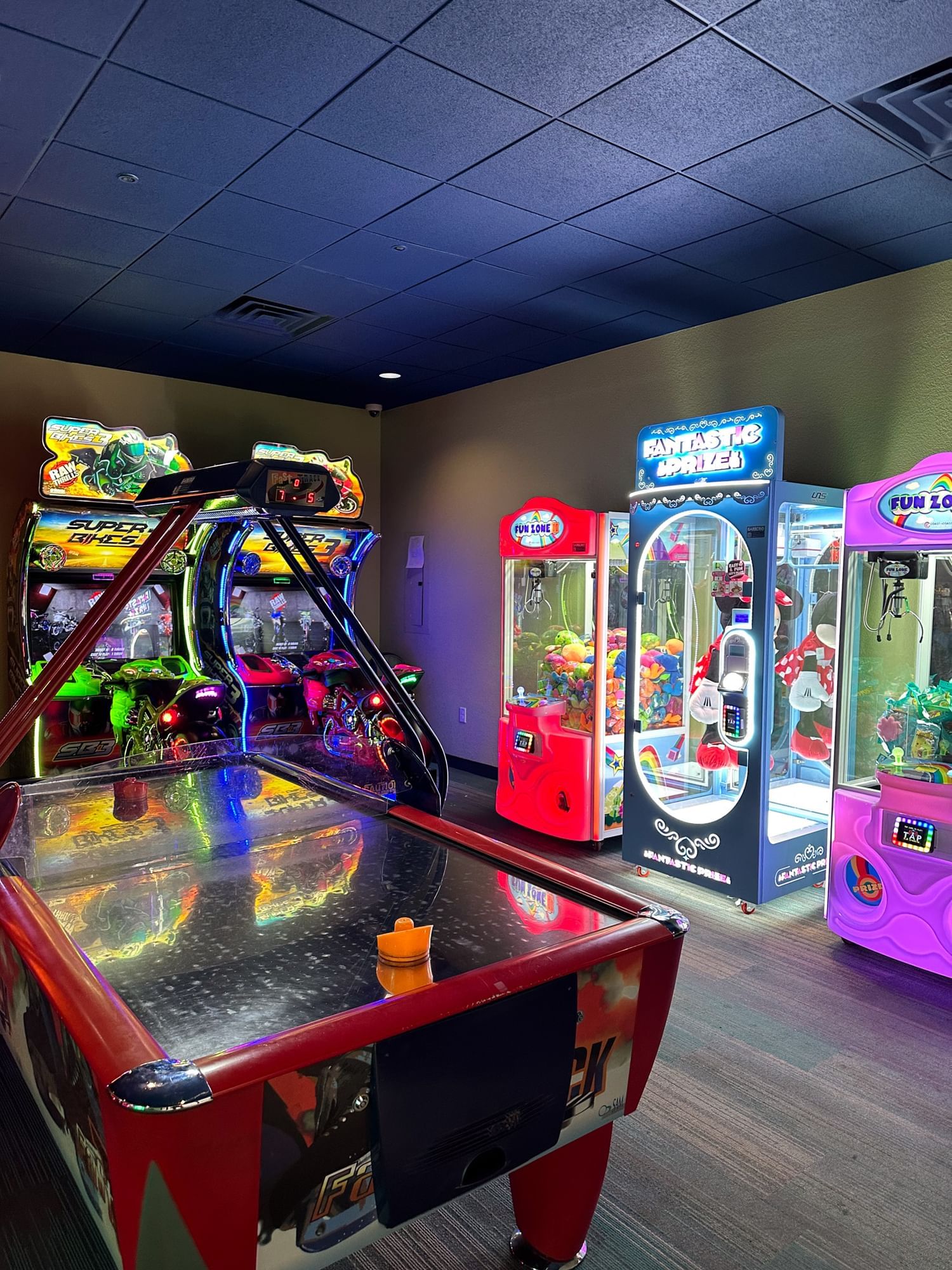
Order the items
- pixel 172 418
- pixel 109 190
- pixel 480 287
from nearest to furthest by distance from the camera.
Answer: pixel 109 190
pixel 480 287
pixel 172 418

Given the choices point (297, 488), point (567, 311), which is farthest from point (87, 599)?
point (297, 488)

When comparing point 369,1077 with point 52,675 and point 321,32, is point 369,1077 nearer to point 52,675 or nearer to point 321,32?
point 52,675

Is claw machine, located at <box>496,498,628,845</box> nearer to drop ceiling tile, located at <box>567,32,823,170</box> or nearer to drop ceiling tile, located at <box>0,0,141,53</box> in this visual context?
drop ceiling tile, located at <box>567,32,823,170</box>

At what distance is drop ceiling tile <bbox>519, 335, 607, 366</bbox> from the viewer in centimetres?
489

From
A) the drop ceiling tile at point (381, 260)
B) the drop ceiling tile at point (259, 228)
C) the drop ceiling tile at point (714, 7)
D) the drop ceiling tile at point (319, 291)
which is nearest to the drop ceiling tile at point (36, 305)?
the drop ceiling tile at point (319, 291)

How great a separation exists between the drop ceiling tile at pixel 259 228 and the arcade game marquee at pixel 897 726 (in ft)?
7.67

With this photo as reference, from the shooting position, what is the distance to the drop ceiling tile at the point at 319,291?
3.91 metres

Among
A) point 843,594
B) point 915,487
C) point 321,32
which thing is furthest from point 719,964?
point 321,32

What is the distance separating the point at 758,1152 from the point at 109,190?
3.64 meters

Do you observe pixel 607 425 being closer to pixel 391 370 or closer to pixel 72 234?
pixel 391 370

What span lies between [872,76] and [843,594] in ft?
5.69

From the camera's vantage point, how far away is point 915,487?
9.98 feet

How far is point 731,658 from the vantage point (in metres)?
3.72

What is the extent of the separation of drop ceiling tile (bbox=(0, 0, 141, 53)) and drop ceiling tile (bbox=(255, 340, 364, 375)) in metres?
2.80
